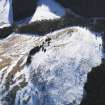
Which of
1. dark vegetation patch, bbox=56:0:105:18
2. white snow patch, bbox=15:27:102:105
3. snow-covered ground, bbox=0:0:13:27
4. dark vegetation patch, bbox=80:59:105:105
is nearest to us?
dark vegetation patch, bbox=80:59:105:105

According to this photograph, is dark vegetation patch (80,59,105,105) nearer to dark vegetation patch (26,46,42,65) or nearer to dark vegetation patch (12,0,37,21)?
dark vegetation patch (26,46,42,65)

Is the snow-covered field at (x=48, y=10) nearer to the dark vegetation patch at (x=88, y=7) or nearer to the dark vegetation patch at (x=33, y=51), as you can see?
the dark vegetation patch at (x=88, y=7)

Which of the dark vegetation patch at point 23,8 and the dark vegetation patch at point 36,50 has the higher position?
the dark vegetation patch at point 23,8

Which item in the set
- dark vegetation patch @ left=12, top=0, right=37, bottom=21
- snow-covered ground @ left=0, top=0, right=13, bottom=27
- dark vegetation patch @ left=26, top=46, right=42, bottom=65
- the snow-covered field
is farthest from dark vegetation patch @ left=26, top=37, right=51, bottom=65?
snow-covered ground @ left=0, top=0, right=13, bottom=27

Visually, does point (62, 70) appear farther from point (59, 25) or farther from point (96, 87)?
point (59, 25)

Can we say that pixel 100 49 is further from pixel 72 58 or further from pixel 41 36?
pixel 41 36

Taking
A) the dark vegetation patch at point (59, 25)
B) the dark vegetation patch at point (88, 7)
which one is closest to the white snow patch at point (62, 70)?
the dark vegetation patch at point (59, 25)
